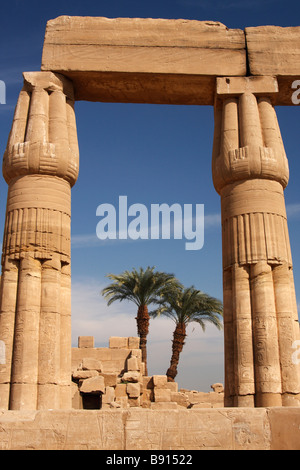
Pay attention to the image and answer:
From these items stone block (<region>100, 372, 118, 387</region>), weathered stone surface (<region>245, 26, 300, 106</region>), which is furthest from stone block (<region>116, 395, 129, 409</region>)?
weathered stone surface (<region>245, 26, 300, 106</region>)

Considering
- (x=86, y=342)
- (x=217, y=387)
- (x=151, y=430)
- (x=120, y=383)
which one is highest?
(x=86, y=342)

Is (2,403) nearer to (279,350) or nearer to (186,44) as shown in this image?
(279,350)

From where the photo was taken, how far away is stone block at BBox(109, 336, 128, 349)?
2397 cm

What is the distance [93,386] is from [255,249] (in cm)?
979

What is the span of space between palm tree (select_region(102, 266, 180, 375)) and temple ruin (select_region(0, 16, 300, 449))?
14079 millimetres

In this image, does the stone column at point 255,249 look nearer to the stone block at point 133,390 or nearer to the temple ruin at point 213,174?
the temple ruin at point 213,174

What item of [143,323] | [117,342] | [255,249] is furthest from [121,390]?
[255,249]

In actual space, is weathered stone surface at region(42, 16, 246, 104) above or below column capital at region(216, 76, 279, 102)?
above

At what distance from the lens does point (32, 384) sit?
30.6ft

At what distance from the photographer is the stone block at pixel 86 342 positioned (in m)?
23.8

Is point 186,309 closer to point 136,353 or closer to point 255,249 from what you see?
point 136,353

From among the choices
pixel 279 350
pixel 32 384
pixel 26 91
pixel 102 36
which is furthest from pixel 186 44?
pixel 32 384

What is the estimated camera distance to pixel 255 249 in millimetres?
10188

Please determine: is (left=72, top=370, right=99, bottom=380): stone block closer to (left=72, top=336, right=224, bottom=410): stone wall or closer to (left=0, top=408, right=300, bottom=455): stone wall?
(left=72, top=336, right=224, bottom=410): stone wall
